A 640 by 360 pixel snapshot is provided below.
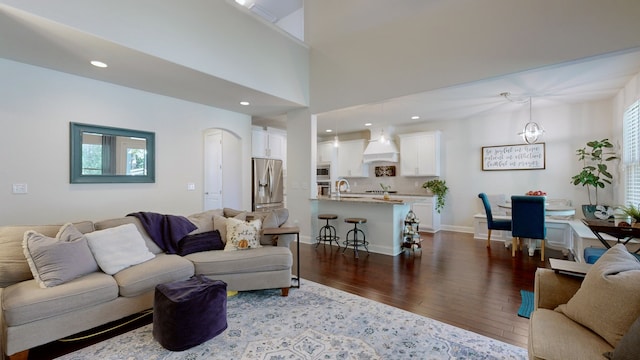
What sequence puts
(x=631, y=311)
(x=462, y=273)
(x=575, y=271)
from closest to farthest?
(x=631, y=311) < (x=575, y=271) < (x=462, y=273)

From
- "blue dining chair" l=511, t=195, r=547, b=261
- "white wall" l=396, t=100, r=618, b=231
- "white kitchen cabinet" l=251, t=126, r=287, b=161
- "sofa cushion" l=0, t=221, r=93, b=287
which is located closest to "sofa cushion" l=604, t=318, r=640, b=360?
"blue dining chair" l=511, t=195, r=547, b=261

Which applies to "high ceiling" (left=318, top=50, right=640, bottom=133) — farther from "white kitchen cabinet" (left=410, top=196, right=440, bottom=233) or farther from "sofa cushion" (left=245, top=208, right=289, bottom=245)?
"sofa cushion" (left=245, top=208, right=289, bottom=245)

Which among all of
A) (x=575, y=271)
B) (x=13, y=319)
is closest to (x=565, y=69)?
(x=575, y=271)

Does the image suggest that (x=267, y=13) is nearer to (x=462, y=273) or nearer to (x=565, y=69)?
(x=565, y=69)

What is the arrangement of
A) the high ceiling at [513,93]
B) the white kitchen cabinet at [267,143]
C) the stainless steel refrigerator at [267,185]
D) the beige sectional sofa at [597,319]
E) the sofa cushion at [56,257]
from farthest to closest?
1. the white kitchen cabinet at [267,143]
2. the stainless steel refrigerator at [267,185]
3. the high ceiling at [513,93]
4. the sofa cushion at [56,257]
5. the beige sectional sofa at [597,319]

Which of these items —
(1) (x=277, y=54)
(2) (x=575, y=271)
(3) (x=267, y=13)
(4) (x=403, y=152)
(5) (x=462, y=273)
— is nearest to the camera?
(2) (x=575, y=271)

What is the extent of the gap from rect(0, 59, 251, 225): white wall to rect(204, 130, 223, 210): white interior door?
4.49 ft

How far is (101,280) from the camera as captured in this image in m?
2.31

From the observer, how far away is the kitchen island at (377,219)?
4648 mm

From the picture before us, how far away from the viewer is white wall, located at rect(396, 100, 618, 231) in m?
5.34

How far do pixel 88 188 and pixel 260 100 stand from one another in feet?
9.22

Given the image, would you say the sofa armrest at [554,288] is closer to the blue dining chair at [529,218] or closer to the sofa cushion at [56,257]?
the blue dining chair at [529,218]

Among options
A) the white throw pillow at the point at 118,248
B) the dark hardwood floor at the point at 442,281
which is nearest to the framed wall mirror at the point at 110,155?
the white throw pillow at the point at 118,248

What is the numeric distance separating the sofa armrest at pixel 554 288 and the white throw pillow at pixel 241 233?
2.58 meters
